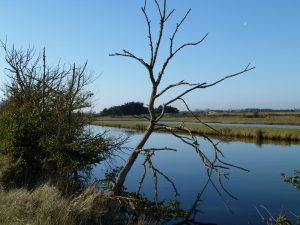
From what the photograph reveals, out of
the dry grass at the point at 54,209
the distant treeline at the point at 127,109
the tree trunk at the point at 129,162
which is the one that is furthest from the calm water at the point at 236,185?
the distant treeline at the point at 127,109

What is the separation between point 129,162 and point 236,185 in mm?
8482

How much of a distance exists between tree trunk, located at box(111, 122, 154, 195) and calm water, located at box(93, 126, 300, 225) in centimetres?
335

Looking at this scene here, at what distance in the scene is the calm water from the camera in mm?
12672

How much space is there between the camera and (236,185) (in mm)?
16578

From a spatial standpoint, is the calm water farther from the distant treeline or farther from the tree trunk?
the distant treeline

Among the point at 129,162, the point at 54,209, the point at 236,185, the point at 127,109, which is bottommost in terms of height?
the point at 236,185

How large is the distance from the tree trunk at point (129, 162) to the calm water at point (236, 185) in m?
3.35

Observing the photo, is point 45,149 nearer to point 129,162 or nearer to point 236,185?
point 129,162

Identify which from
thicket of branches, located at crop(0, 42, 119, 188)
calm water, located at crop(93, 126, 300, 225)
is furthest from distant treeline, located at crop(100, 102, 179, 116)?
thicket of branches, located at crop(0, 42, 119, 188)

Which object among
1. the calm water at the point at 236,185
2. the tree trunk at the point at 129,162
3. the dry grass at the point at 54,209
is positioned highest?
the tree trunk at the point at 129,162

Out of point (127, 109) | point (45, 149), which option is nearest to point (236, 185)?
point (45, 149)

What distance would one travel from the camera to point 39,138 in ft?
38.1

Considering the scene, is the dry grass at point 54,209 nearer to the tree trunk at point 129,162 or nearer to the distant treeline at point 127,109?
the tree trunk at point 129,162

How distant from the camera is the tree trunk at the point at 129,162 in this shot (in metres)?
9.13
